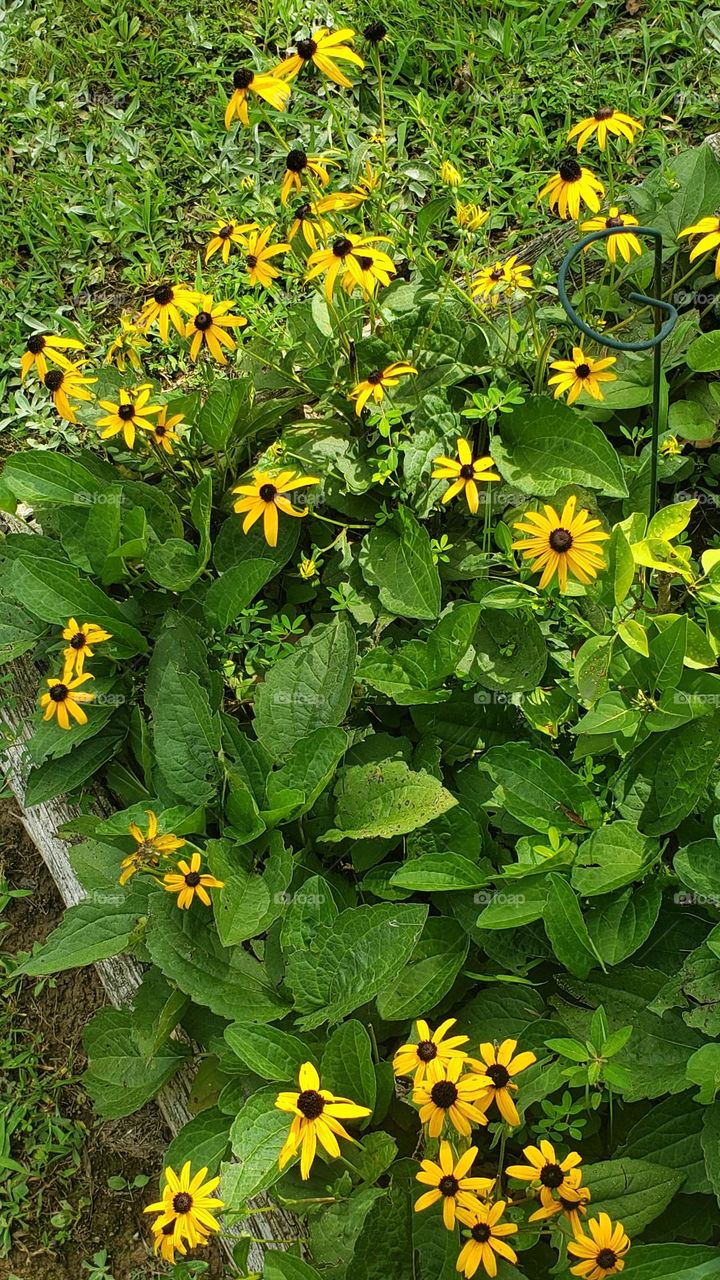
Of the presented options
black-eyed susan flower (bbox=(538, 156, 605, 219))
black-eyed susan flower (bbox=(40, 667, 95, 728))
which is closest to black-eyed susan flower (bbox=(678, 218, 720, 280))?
black-eyed susan flower (bbox=(538, 156, 605, 219))

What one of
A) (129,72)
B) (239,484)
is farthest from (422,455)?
(129,72)

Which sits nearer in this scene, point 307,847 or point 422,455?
point 307,847

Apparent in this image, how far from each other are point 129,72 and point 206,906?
3.01 m

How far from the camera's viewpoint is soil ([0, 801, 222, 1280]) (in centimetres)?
254

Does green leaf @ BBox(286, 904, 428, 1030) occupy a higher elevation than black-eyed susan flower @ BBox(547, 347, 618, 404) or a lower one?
lower

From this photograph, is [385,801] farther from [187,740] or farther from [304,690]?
[187,740]

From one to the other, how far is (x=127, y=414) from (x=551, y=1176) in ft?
5.68

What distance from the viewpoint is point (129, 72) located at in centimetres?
388

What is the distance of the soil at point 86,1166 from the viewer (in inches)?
100

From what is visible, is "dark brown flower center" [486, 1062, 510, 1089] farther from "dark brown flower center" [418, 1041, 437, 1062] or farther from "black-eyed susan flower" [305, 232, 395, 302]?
"black-eyed susan flower" [305, 232, 395, 302]

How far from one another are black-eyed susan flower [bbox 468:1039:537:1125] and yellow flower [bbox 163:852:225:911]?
1.87 ft

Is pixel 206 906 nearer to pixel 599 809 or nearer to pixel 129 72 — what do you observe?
pixel 599 809

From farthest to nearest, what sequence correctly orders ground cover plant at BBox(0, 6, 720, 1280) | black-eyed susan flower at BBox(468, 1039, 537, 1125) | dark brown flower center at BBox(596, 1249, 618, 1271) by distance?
ground cover plant at BBox(0, 6, 720, 1280)
black-eyed susan flower at BBox(468, 1039, 537, 1125)
dark brown flower center at BBox(596, 1249, 618, 1271)

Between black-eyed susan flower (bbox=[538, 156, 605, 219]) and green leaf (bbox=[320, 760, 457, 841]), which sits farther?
black-eyed susan flower (bbox=[538, 156, 605, 219])
